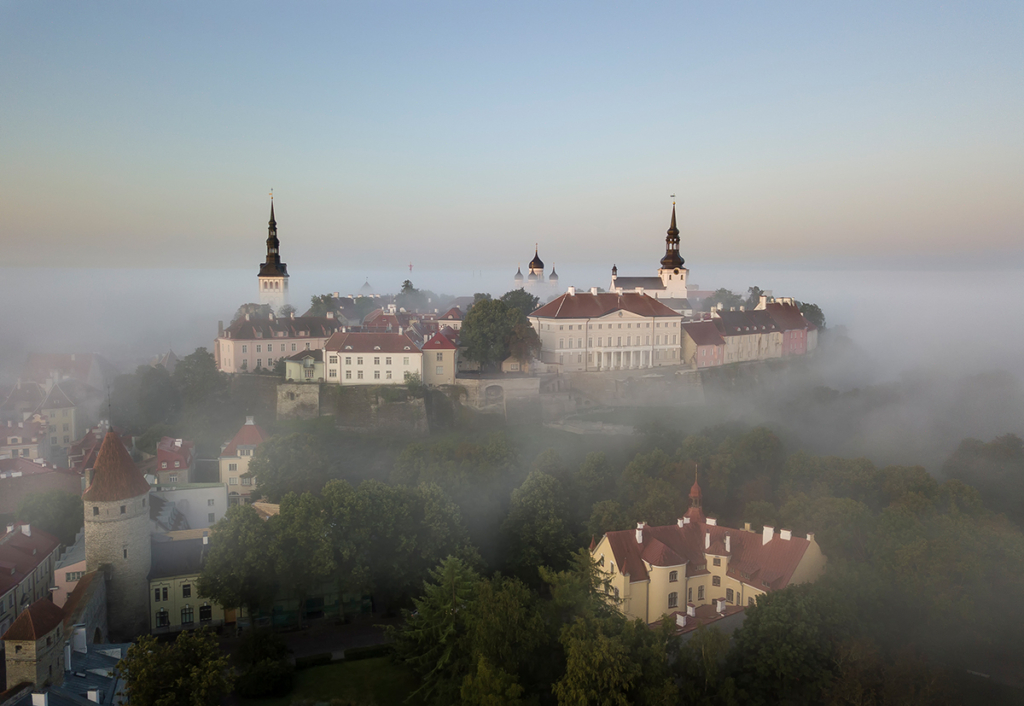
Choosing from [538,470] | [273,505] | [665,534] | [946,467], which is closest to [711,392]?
[946,467]

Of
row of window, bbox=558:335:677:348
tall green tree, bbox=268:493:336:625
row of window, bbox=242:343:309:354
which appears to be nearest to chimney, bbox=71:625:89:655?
tall green tree, bbox=268:493:336:625

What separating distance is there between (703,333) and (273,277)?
43.6 meters

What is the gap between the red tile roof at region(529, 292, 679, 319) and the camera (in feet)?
189

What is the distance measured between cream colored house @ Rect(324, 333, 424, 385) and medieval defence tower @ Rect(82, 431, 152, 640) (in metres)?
21.0

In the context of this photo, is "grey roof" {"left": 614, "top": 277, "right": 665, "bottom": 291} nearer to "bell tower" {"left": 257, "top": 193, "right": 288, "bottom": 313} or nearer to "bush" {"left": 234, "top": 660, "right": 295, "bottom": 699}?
"bell tower" {"left": 257, "top": 193, "right": 288, "bottom": 313}

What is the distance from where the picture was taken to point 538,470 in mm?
36781

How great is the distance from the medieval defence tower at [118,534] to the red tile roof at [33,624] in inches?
251

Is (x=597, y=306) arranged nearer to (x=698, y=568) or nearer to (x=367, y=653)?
(x=698, y=568)

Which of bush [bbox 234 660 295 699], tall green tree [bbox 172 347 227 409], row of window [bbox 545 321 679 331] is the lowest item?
bush [bbox 234 660 295 699]

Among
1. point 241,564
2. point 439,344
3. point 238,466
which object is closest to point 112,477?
point 241,564

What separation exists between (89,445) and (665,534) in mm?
37953

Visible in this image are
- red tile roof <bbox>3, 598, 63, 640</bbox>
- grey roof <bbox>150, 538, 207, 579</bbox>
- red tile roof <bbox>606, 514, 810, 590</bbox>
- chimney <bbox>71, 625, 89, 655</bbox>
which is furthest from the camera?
grey roof <bbox>150, 538, 207, 579</bbox>

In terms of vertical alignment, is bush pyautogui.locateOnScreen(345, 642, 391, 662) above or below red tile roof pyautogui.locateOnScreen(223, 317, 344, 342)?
below

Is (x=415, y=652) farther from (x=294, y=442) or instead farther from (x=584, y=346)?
(x=584, y=346)
